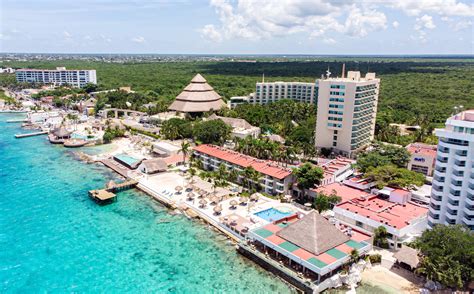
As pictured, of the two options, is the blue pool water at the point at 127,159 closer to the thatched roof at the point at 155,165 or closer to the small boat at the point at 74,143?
the thatched roof at the point at 155,165

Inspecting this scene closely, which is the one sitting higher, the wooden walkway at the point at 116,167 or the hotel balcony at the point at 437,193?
the hotel balcony at the point at 437,193

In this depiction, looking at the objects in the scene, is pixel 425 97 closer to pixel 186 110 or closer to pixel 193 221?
pixel 186 110

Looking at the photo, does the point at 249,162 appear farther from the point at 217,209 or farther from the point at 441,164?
the point at 441,164

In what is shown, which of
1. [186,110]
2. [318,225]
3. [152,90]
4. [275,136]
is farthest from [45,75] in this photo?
[318,225]

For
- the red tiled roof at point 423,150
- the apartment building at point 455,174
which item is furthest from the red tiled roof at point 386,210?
the red tiled roof at point 423,150

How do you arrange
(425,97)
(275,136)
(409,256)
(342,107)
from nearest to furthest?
(409,256), (342,107), (275,136), (425,97)

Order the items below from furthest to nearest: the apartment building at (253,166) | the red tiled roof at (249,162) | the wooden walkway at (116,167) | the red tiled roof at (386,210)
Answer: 1. the wooden walkway at (116,167)
2. the red tiled roof at (249,162)
3. the apartment building at (253,166)
4. the red tiled roof at (386,210)
